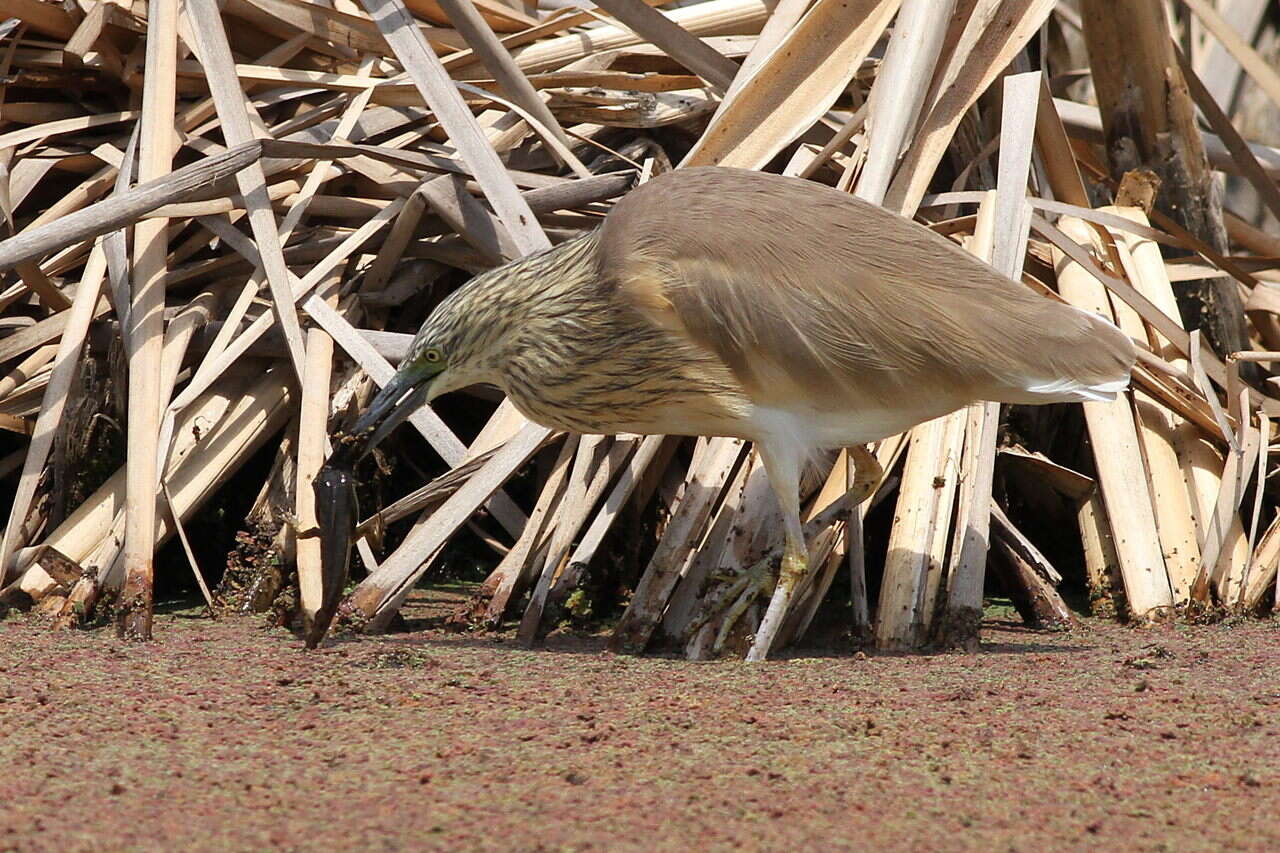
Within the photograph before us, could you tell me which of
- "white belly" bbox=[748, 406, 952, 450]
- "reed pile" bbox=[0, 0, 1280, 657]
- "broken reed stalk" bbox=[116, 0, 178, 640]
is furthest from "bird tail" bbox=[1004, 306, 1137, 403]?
"broken reed stalk" bbox=[116, 0, 178, 640]

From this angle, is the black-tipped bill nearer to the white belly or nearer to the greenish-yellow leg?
the white belly

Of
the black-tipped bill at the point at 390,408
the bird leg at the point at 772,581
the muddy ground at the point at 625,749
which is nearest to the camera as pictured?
the muddy ground at the point at 625,749

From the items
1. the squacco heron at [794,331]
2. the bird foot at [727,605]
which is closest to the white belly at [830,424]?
the squacco heron at [794,331]

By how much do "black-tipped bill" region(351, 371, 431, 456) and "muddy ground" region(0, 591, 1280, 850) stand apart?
58 cm

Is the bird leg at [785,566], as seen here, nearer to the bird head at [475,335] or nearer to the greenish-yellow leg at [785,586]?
the greenish-yellow leg at [785,586]

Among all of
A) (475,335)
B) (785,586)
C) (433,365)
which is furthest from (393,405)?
(785,586)

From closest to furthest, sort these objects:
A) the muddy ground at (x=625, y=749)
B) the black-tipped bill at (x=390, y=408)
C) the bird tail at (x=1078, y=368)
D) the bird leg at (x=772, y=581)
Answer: the muddy ground at (x=625, y=749)
the bird tail at (x=1078, y=368)
the bird leg at (x=772, y=581)
the black-tipped bill at (x=390, y=408)

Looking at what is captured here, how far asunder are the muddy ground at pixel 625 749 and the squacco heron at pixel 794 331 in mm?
625

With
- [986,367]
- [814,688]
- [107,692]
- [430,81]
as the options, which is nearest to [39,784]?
[107,692]

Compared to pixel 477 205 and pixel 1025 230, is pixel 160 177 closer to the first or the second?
pixel 477 205

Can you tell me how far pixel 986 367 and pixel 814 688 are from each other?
98cm

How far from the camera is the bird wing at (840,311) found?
3574mm

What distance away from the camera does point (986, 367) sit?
11.7 feet

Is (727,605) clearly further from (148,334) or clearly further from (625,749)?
(148,334)
